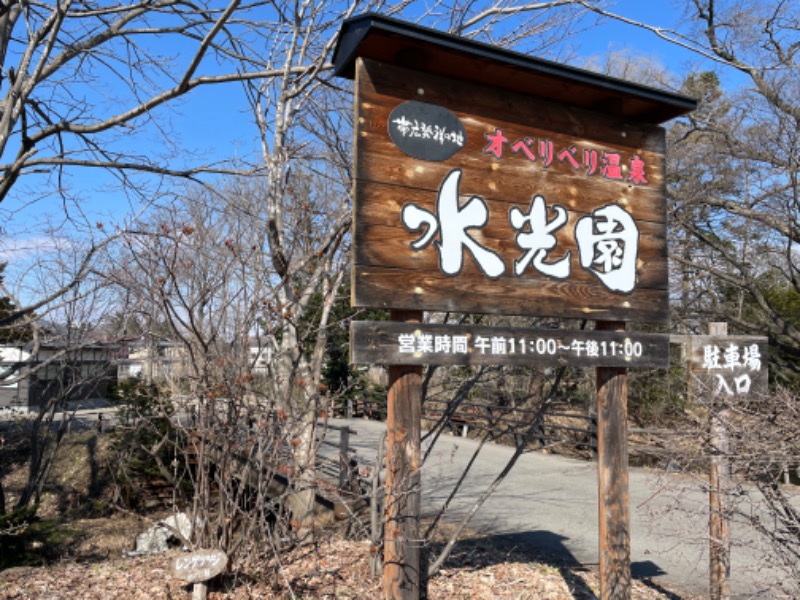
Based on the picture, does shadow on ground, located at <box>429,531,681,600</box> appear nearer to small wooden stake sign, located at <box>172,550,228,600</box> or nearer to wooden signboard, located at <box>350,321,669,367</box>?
wooden signboard, located at <box>350,321,669,367</box>

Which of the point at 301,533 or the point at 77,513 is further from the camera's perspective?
the point at 77,513

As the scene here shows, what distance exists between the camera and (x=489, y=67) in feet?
14.1

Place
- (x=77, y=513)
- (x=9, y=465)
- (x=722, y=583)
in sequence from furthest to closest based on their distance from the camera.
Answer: (x=9, y=465) < (x=77, y=513) < (x=722, y=583)

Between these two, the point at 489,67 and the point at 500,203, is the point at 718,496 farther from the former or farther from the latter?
the point at 489,67

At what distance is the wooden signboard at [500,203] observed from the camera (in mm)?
3990

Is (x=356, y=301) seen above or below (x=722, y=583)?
above

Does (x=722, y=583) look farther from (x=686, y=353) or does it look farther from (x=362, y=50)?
(x=362, y=50)

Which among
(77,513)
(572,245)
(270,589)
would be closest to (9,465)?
(77,513)

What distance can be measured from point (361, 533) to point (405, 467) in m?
2.86

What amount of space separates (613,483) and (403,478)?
1.67 m

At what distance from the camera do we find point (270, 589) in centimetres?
460

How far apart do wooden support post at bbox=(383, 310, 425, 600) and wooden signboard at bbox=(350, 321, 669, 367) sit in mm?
169

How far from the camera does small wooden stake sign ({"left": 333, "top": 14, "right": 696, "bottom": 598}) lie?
3.99m

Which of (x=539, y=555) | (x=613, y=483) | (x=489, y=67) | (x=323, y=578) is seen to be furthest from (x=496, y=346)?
(x=539, y=555)
